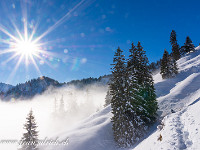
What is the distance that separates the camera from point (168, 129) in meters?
12.5

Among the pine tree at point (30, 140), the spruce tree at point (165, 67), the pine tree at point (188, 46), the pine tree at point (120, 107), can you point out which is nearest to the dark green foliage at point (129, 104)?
the pine tree at point (120, 107)

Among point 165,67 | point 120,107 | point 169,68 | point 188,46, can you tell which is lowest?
point 120,107

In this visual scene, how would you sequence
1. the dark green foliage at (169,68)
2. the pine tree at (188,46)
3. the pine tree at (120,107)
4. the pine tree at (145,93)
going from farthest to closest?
the pine tree at (188,46) → the dark green foliage at (169,68) → the pine tree at (145,93) → the pine tree at (120,107)

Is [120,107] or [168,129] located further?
[120,107]

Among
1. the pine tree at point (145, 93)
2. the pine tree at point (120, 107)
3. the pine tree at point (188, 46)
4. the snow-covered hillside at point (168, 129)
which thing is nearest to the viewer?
the snow-covered hillside at point (168, 129)

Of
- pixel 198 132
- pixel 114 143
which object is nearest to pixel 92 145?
pixel 114 143

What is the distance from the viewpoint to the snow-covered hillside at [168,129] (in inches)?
385

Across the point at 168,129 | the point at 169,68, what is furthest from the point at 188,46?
the point at 168,129

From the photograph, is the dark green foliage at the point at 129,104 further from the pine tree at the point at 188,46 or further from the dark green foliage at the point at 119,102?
the pine tree at the point at 188,46

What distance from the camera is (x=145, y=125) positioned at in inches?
863

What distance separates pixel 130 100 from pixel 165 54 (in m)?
28.0

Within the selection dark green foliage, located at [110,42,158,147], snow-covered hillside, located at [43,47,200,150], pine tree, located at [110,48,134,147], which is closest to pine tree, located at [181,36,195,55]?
snow-covered hillside, located at [43,47,200,150]

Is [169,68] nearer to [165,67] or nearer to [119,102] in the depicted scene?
[165,67]

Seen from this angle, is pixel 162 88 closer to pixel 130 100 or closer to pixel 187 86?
pixel 187 86
